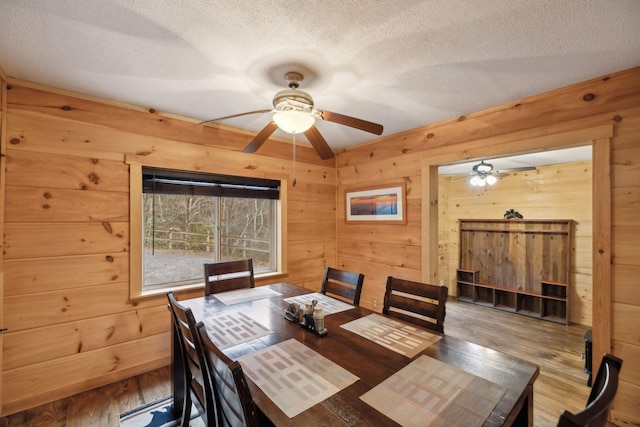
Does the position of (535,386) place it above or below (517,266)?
below

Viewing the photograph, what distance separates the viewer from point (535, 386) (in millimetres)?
2346

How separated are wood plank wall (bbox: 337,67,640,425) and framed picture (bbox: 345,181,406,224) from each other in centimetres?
11

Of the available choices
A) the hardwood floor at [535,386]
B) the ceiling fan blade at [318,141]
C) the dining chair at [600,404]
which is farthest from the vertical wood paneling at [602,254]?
the ceiling fan blade at [318,141]

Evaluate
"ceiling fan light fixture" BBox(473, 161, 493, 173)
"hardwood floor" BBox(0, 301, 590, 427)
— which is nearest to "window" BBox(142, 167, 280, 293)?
"hardwood floor" BBox(0, 301, 590, 427)

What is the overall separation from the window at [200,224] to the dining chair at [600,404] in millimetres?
2871

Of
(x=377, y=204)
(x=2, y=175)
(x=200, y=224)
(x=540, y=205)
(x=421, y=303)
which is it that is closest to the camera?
(x=421, y=303)

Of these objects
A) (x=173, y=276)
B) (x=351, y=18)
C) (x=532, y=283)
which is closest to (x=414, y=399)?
(x=351, y=18)

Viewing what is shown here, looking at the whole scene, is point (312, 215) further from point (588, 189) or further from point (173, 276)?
point (588, 189)

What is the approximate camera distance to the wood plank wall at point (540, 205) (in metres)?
3.84

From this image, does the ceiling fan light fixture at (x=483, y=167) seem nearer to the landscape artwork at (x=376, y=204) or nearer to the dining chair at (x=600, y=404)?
the landscape artwork at (x=376, y=204)

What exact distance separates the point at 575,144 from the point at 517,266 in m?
3.08

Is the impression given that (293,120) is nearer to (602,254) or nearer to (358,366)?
(358,366)

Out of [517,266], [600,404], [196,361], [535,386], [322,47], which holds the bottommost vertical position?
[535,386]

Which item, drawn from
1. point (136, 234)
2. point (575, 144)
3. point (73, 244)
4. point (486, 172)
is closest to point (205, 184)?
point (136, 234)
